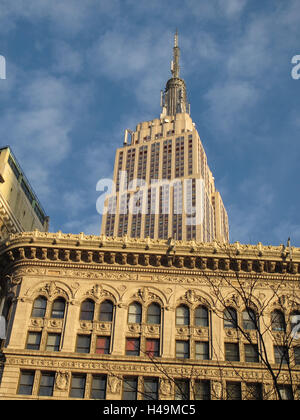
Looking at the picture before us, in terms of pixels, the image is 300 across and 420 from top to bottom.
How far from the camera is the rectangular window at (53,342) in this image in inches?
1396

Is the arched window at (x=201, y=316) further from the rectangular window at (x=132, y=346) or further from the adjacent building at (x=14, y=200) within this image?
the adjacent building at (x=14, y=200)

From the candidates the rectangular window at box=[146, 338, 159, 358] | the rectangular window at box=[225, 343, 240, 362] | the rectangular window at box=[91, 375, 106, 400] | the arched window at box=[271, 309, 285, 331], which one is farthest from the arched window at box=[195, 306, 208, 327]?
the rectangular window at box=[91, 375, 106, 400]

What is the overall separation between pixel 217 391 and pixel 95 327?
9329 mm

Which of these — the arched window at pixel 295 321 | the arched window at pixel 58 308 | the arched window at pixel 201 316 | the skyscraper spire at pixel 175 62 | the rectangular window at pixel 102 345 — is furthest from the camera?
the skyscraper spire at pixel 175 62

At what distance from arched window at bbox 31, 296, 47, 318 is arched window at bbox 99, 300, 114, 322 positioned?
162 inches

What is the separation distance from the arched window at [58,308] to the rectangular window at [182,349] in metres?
8.52

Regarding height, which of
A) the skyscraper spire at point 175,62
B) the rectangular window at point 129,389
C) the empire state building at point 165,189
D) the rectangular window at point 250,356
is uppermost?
the skyscraper spire at point 175,62

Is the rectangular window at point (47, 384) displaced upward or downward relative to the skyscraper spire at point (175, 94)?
downward

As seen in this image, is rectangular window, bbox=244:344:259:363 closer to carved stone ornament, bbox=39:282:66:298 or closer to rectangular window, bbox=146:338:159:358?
rectangular window, bbox=146:338:159:358

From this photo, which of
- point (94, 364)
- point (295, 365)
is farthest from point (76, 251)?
point (295, 365)

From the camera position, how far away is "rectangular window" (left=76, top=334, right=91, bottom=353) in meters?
35.5

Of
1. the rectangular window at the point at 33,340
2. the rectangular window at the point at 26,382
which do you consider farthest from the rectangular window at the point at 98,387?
the rectangular window at the point at 33,340

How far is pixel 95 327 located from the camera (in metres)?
36.2
